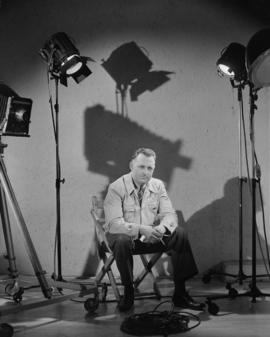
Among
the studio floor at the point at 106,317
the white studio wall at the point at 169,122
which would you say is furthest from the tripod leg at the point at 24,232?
the white studio wall at the point at 169,122

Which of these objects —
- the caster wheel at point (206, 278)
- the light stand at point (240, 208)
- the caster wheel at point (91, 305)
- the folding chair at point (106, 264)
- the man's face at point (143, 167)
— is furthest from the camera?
the caster wheel at point (206, 278)

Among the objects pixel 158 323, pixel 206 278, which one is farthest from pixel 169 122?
pixel 158 323

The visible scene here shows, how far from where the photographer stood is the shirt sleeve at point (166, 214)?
418 cm

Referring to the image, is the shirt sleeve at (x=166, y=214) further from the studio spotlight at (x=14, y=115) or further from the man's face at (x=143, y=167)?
the studio spotlight at (x=14, y=115)

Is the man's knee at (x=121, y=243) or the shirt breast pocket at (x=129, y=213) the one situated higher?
the shirt breast pocket at (x=129, y=213)

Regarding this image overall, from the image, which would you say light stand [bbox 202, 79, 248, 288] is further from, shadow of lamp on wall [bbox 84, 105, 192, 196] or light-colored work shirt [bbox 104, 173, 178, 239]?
light-colored work shirt [bbox 104, 173, 178, 239]

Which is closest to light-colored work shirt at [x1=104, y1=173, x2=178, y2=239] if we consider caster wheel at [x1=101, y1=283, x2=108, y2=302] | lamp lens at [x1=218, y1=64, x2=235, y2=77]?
caster wheel at [x1=101, y1=283, x2=108, y2=302]

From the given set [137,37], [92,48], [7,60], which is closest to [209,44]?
[137,37]

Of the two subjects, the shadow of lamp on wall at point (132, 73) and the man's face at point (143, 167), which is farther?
the shadow of lamp on wall at point (132, 73)

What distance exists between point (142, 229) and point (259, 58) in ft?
5.18

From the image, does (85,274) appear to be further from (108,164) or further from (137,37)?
(137,37)

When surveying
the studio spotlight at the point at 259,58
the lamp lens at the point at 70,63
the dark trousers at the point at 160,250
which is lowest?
the dark trousers at the point at 160,250

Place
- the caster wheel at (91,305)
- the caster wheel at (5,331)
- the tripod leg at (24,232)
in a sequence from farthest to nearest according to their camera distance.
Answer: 1. the caster wheel at (91,305)
2. the tripod leg at (24,232)
3. the caster wheel at (5,331)

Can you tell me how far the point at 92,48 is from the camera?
512 cm
